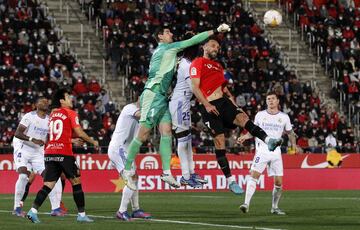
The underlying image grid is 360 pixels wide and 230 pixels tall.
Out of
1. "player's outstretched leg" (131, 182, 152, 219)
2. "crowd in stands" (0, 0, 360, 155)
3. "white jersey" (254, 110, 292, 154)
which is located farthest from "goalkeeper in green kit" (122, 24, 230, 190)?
"crowd in stands" (0, 0, 360, 155)

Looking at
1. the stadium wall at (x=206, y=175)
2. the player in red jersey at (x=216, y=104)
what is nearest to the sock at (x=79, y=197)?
the player in red jersey at (x=216, y=104)

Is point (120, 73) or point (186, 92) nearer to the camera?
point (186, 92)

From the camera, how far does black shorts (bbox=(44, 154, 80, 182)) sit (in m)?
19.7

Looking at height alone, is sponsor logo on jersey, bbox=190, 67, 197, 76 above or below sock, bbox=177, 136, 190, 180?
above

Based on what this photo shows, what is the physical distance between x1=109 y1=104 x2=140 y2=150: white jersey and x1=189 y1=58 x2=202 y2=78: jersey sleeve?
7.85 ft

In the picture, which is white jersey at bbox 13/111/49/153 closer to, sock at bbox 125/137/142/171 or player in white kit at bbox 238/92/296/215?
sock at bbox 125/137/142/171

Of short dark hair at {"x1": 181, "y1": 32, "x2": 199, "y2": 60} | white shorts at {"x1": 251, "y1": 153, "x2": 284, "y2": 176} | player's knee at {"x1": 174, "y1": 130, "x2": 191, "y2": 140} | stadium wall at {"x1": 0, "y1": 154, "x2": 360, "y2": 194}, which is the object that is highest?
short dark hair at {"x1": 181, "y1": 32, "x2": 199, "y2": 60}

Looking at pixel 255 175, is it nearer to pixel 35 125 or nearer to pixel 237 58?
pixel 35 125

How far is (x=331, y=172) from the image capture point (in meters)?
37.8

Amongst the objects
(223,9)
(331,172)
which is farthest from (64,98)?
(223,9)

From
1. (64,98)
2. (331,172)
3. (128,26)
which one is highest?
(128,26)

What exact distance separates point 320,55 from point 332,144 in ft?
30.9

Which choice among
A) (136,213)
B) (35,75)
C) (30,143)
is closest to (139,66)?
(35,75)

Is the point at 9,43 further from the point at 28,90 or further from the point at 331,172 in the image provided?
the point at 331,172
